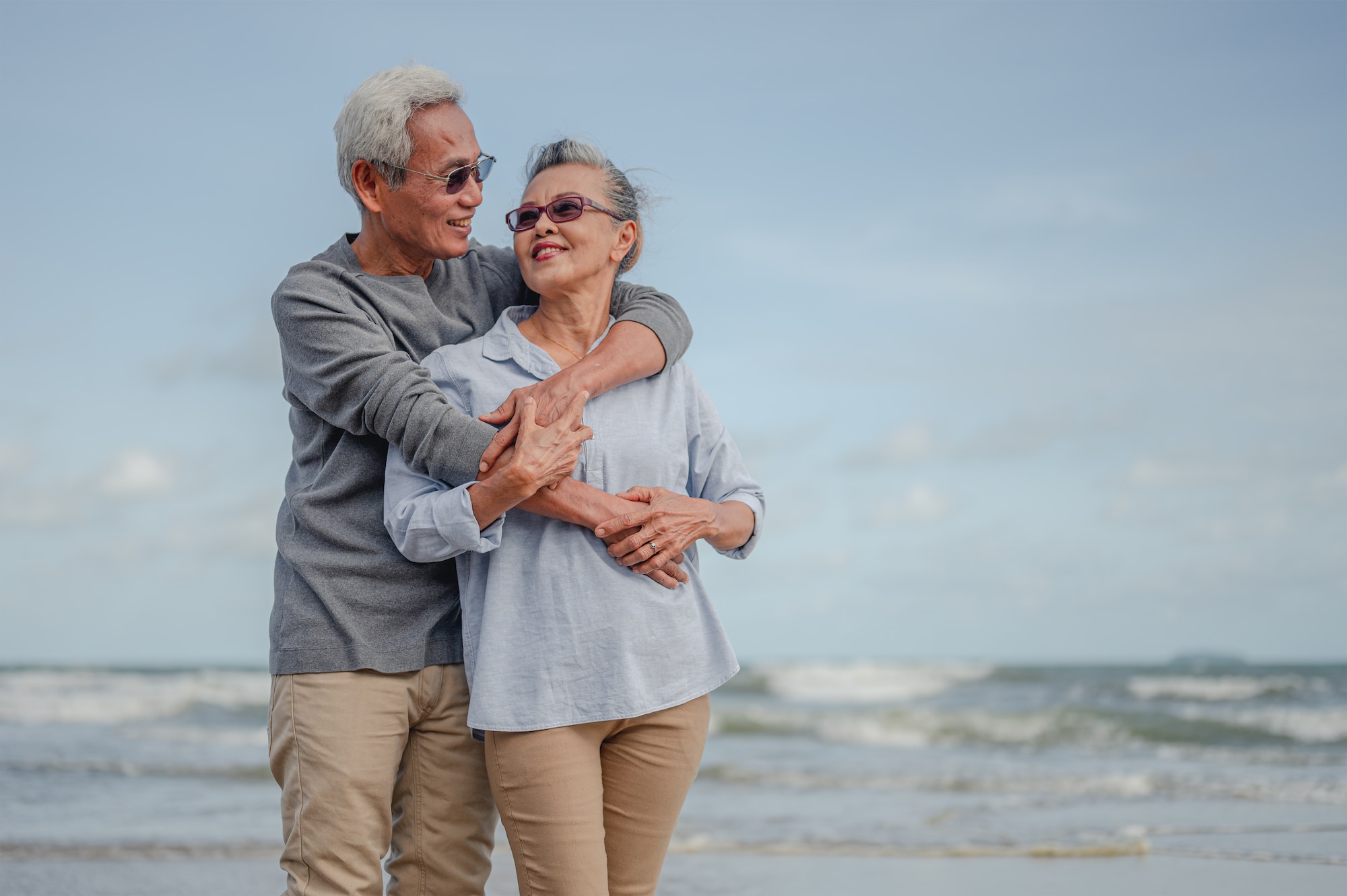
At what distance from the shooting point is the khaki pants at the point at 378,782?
2.13 meters

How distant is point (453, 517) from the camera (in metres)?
1.90

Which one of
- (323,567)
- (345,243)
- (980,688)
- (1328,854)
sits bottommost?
(980,688)

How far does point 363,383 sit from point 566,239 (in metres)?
0.50

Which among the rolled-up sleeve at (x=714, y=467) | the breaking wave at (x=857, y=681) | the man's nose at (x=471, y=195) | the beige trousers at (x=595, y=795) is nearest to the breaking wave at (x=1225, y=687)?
the breaking wave at (x=857, y=681)

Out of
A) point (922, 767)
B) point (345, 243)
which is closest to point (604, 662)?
point (345, 243)

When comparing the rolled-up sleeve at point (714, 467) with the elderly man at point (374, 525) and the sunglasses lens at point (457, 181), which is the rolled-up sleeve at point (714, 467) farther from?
the sunglasses lens at point (457, 181)

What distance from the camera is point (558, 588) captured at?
6.61ft

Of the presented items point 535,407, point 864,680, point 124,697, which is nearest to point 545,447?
point 535,407

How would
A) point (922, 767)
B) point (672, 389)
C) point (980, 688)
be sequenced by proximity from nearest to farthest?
1. point (672, 389)
2. point (922, 767)
3. point (980, 688)

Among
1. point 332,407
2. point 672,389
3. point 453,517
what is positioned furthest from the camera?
point 672,389

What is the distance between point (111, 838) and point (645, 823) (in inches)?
209

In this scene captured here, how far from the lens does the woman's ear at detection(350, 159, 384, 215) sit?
2.22m

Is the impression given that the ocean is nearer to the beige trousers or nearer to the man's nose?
the beige trousers

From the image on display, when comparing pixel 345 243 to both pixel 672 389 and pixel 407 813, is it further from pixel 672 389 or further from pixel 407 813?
pixel 407 813
